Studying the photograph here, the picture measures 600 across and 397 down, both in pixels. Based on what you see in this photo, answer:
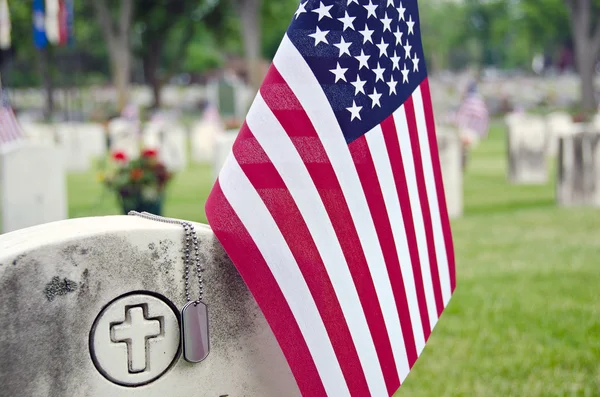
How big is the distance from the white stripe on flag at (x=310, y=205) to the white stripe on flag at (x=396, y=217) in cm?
24

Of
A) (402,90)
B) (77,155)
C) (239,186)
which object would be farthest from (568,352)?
(77,155)

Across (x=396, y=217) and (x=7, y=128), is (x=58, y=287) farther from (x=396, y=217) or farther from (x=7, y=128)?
(x=7, y=128)

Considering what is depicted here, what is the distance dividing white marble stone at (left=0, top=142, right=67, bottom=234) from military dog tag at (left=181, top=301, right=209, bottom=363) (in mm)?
7238

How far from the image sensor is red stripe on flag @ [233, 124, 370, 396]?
2678 mm

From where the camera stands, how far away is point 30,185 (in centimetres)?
955

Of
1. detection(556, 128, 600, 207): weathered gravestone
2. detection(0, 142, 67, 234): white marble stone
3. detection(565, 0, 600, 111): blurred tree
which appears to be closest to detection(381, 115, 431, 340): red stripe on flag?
detection(0, 142, 67, 234): white marble stone

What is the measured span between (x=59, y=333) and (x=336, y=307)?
2.79 feet

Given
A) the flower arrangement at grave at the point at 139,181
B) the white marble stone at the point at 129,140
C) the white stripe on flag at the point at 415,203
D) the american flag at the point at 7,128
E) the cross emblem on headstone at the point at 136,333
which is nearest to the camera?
the cross emblem on headstone at the point at 136,333

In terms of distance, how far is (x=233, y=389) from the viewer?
9.09 feet

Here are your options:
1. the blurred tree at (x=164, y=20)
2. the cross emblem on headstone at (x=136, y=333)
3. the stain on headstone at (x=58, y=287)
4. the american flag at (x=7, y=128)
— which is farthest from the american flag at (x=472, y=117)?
the blurred tree at (x=164, y=20)

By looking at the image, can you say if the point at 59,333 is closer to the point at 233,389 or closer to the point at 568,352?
the point at 233,389

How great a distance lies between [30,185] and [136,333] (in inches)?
294

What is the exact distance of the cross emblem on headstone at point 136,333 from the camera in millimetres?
2514

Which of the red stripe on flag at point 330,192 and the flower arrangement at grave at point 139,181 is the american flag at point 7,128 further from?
the red stripe on flag at point 330,192
